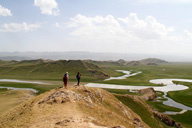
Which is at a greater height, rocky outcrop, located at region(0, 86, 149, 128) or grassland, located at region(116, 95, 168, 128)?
rocky outcrop, located at region(0, 86, 149, 128)

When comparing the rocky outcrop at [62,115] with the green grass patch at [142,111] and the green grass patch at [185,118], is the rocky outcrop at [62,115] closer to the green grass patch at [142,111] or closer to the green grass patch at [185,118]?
the green grass patch at [142,111]

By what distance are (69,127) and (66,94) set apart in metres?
11.1

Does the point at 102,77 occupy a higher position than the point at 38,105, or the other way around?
the point at 38,105

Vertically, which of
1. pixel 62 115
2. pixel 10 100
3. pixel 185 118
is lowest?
pixel 185 118

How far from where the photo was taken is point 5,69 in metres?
191

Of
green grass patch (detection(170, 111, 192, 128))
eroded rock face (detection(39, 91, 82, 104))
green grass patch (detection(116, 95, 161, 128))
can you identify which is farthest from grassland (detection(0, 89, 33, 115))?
green grass patch (detection(170, 111, 192, 128))

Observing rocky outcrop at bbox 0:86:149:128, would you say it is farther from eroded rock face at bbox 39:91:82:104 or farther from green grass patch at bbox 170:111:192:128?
green grass patch at bbox 170:111:192:128

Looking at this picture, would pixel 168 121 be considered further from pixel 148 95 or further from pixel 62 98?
pixel 62 98

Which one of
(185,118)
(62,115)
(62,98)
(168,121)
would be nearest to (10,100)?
(62,98)

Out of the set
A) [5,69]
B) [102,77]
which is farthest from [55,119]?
[5,69]

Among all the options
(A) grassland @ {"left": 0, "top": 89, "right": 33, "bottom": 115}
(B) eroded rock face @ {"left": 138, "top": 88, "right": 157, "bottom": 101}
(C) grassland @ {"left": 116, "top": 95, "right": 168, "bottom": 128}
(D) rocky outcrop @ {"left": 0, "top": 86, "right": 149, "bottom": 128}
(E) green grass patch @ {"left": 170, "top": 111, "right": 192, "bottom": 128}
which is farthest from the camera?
(B) eroded rock face @ {"left": 138, "top": 88, "right": 157, "bottom": 101}

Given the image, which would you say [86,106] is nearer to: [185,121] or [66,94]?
[66,94]

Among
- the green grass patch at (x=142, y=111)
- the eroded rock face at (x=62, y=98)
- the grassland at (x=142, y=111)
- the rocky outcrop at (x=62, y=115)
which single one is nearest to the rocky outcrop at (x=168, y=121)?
the grassland at (x=142, y=111)

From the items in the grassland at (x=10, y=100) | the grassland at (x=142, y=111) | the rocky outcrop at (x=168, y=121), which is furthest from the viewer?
the grassland at (x=10, y=100)
